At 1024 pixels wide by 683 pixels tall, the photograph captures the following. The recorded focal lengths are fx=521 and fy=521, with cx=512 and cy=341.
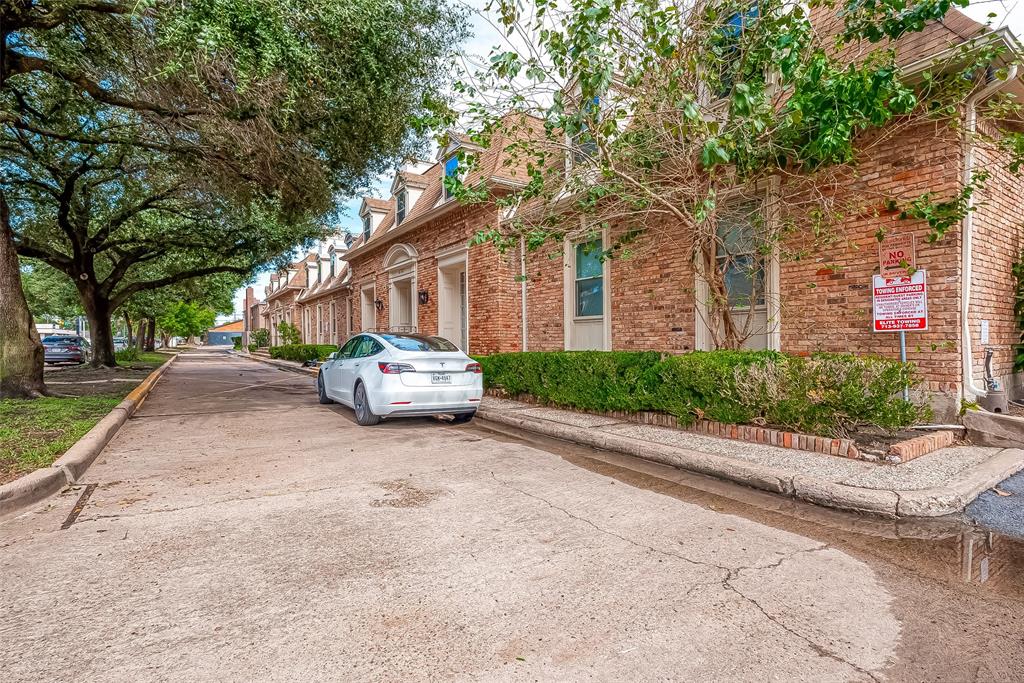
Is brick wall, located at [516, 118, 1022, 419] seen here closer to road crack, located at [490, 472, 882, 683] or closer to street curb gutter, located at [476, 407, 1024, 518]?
street curb gutter, located at [476, 407, 1024, 518]

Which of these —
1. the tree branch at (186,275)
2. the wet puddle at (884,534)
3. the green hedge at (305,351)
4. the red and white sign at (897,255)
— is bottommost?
the wet puddle at (884,534)

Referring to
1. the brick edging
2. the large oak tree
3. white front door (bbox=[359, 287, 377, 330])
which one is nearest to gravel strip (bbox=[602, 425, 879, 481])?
the brick edging

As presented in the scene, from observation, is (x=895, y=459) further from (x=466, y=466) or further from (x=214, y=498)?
(x=214, y=498)

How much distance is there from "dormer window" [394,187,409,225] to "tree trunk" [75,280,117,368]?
34.9 feet

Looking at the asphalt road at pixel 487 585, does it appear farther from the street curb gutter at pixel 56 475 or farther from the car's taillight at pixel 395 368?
the car's taillight at pixel 395 368

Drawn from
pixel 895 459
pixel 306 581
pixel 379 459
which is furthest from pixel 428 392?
pixel 895 459

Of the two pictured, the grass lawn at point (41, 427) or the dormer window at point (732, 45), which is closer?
the grass lawn at point (41, 427)

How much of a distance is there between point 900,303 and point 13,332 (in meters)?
13.2

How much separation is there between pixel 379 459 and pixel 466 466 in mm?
1053

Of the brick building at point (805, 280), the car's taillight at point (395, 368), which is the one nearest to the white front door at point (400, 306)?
the brick building at point (805, 280)

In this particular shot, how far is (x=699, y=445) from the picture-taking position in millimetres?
5781

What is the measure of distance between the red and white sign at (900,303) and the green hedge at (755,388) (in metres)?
0.66

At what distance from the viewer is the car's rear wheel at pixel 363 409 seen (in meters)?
7.90

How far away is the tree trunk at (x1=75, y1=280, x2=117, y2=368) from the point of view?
58.9ft
